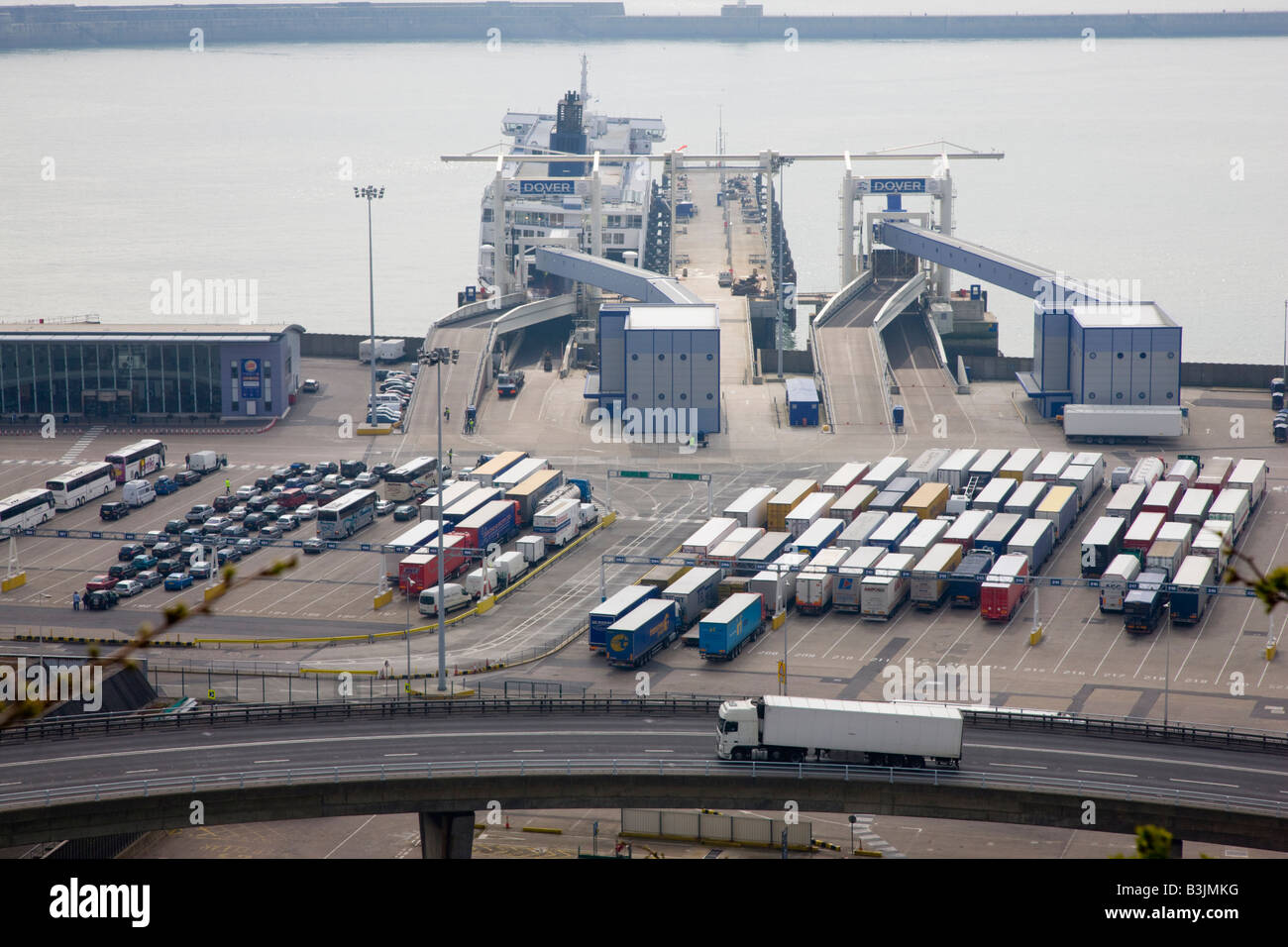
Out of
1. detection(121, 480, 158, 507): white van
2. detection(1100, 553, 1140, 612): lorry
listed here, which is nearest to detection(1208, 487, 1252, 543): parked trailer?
detection(1100, 553, 1140, 612): lorry

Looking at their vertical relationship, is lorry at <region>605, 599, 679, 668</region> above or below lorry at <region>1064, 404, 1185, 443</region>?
below

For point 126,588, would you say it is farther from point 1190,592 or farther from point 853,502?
point 1190,592

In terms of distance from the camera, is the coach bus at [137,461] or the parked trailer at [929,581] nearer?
the parked trailer at [929,581]

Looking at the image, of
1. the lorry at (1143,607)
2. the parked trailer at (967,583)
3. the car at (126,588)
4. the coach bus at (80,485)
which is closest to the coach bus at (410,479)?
the coach bus at (80,485)

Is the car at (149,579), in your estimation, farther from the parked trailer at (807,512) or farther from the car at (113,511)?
the parked trailer at (807,512)

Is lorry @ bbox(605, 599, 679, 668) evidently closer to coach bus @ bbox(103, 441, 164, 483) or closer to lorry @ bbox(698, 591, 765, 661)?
lorry @ bbox(698, 591, 765, 661)

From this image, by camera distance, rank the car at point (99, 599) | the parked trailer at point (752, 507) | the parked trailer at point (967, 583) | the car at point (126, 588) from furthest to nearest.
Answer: the parked trailer at point (752, 507)
the car at point (126, 588)
the car at point (99, 599)
the parked trailer at point (967, 583)
